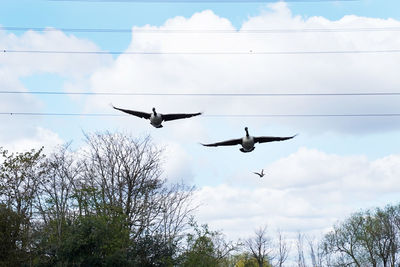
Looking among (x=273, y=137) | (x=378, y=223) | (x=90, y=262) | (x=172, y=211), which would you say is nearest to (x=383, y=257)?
(x=378, y=223)

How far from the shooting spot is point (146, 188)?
147ft

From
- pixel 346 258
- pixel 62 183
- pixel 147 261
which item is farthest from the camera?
pixel 346 258

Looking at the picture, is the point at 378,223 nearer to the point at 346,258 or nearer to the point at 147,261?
the point at 346,258

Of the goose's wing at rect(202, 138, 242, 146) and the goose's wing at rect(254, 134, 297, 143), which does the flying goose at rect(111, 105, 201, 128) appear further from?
the goose's wing at rect(254, 134, 297, 143)

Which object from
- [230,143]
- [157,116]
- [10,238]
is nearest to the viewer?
[230,143]

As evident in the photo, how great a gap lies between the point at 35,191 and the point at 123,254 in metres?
11.1

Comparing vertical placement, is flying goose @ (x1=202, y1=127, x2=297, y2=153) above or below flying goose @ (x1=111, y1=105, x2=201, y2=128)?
below

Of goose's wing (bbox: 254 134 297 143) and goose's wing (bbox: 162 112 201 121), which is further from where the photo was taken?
goose's wing (bbox: 162 112 201 121)

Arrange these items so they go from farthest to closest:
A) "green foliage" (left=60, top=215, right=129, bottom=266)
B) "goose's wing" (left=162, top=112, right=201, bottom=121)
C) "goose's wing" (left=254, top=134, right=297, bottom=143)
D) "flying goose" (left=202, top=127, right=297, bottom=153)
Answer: "green foliage" (left=60, top=215, right=129, bottom=266) → "goose's wing" (left=162, top=112, right=201, bottom=121) → "goose's wing" (left=254, top=134, right=297, bottom=143) → "flying goose" (left=202, top=127, right=297, bottom=153)

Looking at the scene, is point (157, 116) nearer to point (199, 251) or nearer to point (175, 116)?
point (175, 116)

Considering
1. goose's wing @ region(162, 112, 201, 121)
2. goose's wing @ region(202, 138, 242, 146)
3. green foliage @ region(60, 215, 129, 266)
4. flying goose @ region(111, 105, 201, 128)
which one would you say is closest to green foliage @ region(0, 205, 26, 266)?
green foliage @ region(60, 215, 129, 266)

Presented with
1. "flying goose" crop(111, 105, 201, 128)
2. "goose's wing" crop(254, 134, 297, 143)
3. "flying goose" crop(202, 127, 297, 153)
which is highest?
"flying goose" crop(111, 105, 201, 128)

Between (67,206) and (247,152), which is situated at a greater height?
A: (67,206)

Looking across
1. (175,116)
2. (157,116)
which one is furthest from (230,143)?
(157,116)
